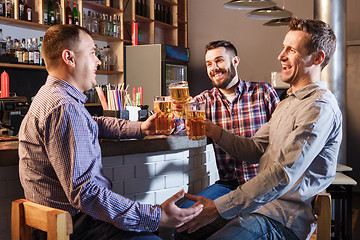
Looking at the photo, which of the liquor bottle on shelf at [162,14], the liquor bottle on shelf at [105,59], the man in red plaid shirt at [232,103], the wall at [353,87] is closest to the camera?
the man in red plaid shirt at [232,103]

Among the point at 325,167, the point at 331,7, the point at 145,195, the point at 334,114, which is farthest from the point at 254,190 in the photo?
the point at 331,7

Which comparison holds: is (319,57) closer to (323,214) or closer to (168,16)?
(323,214)

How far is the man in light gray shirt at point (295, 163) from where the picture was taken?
1518 mm

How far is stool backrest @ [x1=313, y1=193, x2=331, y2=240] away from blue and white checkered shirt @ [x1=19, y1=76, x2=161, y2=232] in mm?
627

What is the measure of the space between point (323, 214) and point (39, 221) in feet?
3.37

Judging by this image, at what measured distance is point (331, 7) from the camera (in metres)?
4.32

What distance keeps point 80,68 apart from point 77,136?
1.14 ft

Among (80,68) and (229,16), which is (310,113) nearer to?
(80,68)

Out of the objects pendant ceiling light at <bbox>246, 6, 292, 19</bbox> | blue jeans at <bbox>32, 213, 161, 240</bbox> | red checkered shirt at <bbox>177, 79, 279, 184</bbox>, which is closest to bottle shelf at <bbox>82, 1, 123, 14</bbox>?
pendant ceiling light at <bbox>246, 6, 292, 19</bbox>

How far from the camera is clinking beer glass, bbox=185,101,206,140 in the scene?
5.70 ft

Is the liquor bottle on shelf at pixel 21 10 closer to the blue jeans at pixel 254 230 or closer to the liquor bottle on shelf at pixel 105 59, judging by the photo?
the liquor bottle on shelf at pixel 105 59

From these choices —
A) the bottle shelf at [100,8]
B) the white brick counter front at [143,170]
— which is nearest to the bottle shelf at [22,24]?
the bottle shelf at [100,8]

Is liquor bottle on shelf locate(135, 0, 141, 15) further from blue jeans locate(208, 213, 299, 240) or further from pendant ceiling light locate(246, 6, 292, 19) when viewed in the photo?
blue jeans locate(208, 213, 299, 240)

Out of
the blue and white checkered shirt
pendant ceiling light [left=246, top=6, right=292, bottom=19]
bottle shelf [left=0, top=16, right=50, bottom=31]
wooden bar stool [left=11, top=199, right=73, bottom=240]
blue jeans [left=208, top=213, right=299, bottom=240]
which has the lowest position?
blue jeans [left=208, top=213, right=299, bottom=240]
